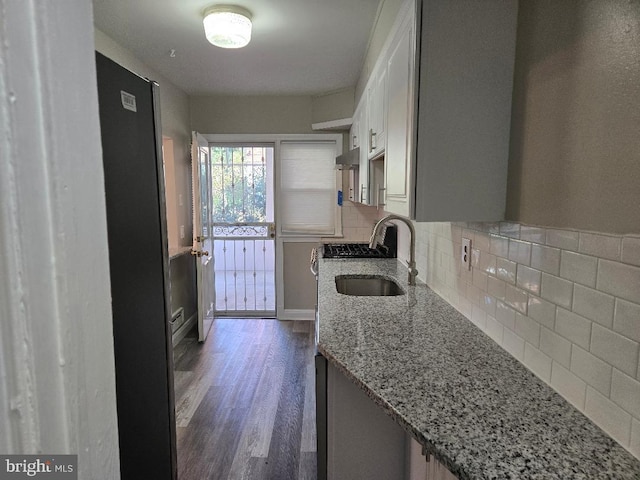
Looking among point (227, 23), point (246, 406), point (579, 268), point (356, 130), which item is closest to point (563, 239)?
point (579, 268)

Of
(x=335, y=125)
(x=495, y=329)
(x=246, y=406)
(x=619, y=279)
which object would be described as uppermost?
(x=335, y=125)

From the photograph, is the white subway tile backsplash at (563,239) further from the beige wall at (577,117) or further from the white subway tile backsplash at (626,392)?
the white subway tile backsplash at (626,392)

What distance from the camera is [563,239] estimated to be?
95cm

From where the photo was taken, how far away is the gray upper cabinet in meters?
1.17

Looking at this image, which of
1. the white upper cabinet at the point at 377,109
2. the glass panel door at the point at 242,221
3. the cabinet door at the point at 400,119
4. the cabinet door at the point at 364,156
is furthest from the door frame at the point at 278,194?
the cabinet door at the point at 400,119

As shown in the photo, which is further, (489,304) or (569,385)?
(489,304)

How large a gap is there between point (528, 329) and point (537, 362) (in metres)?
0.09

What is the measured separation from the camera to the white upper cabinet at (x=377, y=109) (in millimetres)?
1912

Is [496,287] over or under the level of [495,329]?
over

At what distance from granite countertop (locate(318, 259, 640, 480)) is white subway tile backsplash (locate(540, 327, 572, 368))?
95 millimetres

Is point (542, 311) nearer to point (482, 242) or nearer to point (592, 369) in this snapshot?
point (592, 369)

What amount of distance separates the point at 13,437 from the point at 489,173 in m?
1.28

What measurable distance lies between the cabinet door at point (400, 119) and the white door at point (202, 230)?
2191 millimetres

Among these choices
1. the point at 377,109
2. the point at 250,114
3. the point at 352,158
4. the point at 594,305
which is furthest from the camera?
the point at 250,114
